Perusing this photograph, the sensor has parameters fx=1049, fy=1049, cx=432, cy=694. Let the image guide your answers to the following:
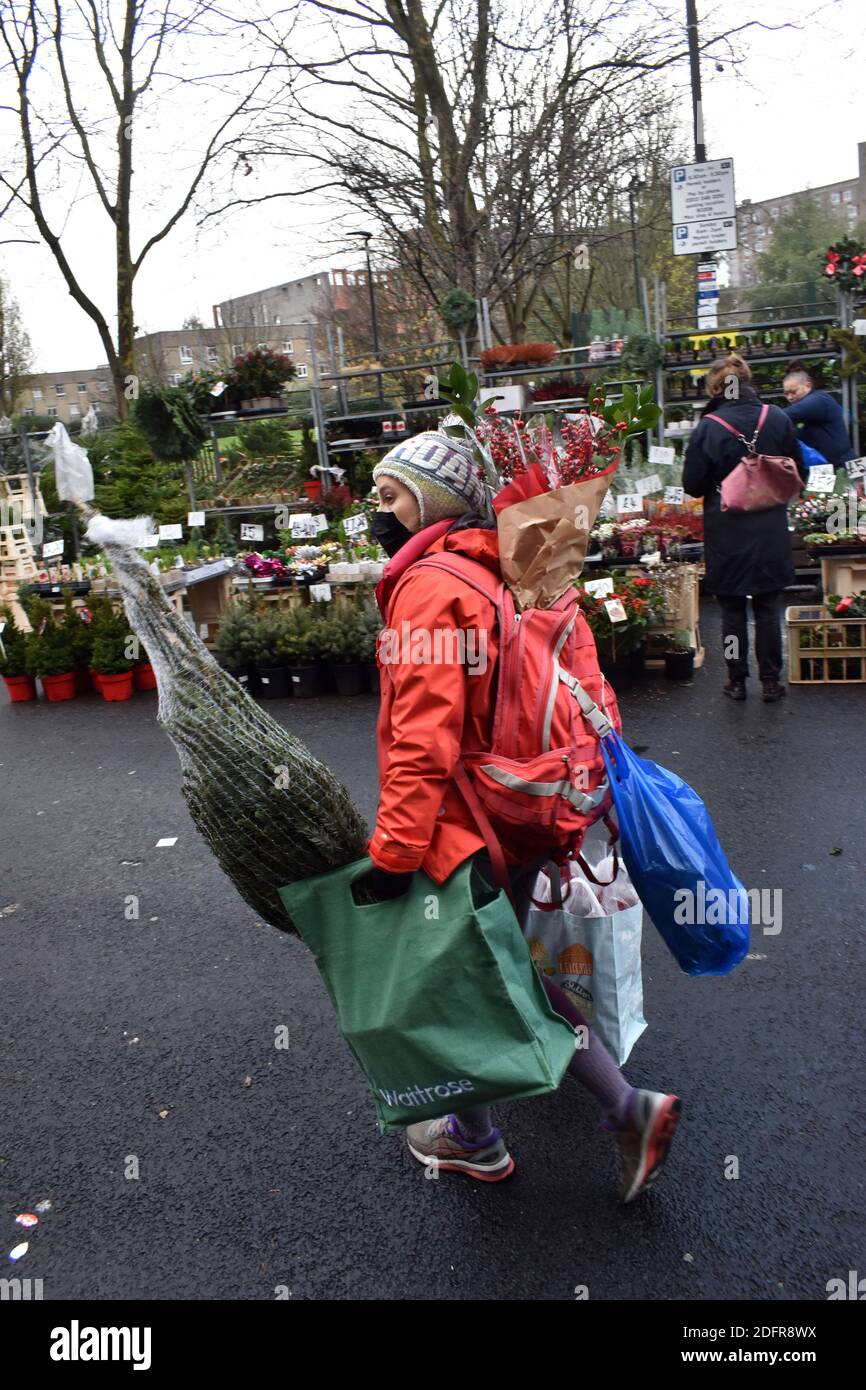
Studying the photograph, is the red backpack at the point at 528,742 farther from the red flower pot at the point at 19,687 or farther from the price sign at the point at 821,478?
the red flower pot at the point at 19,687

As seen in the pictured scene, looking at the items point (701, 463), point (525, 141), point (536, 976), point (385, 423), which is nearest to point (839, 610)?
point (701, 463)

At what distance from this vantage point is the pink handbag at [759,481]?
587cm

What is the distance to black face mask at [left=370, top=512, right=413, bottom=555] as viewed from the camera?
2469 millimetres

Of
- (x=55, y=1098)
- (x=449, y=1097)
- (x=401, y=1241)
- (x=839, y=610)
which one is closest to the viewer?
(x=449, y=1097)

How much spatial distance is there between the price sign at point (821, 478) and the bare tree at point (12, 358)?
33210 millimetres

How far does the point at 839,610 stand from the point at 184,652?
5217 mm

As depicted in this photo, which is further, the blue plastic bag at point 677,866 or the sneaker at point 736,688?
the sneaker at point 736,688

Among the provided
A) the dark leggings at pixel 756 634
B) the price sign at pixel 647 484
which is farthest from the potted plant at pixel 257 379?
the dark leggings at pixel 756 634

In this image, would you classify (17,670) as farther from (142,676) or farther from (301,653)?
(301,653)

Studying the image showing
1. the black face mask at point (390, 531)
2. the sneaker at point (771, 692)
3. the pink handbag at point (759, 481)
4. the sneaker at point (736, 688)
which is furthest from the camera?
the sneaker at point (736, 688)

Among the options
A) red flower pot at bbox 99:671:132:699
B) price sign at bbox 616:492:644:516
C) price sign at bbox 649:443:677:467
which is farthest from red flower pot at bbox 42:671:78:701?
price sign at bbox 649:443:677:467

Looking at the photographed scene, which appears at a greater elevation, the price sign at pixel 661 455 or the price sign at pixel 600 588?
the price sign at pixel 661 455

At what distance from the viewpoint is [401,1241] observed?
2502 millimetres

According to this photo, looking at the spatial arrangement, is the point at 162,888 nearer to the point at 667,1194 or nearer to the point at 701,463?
the point at 667,1194
